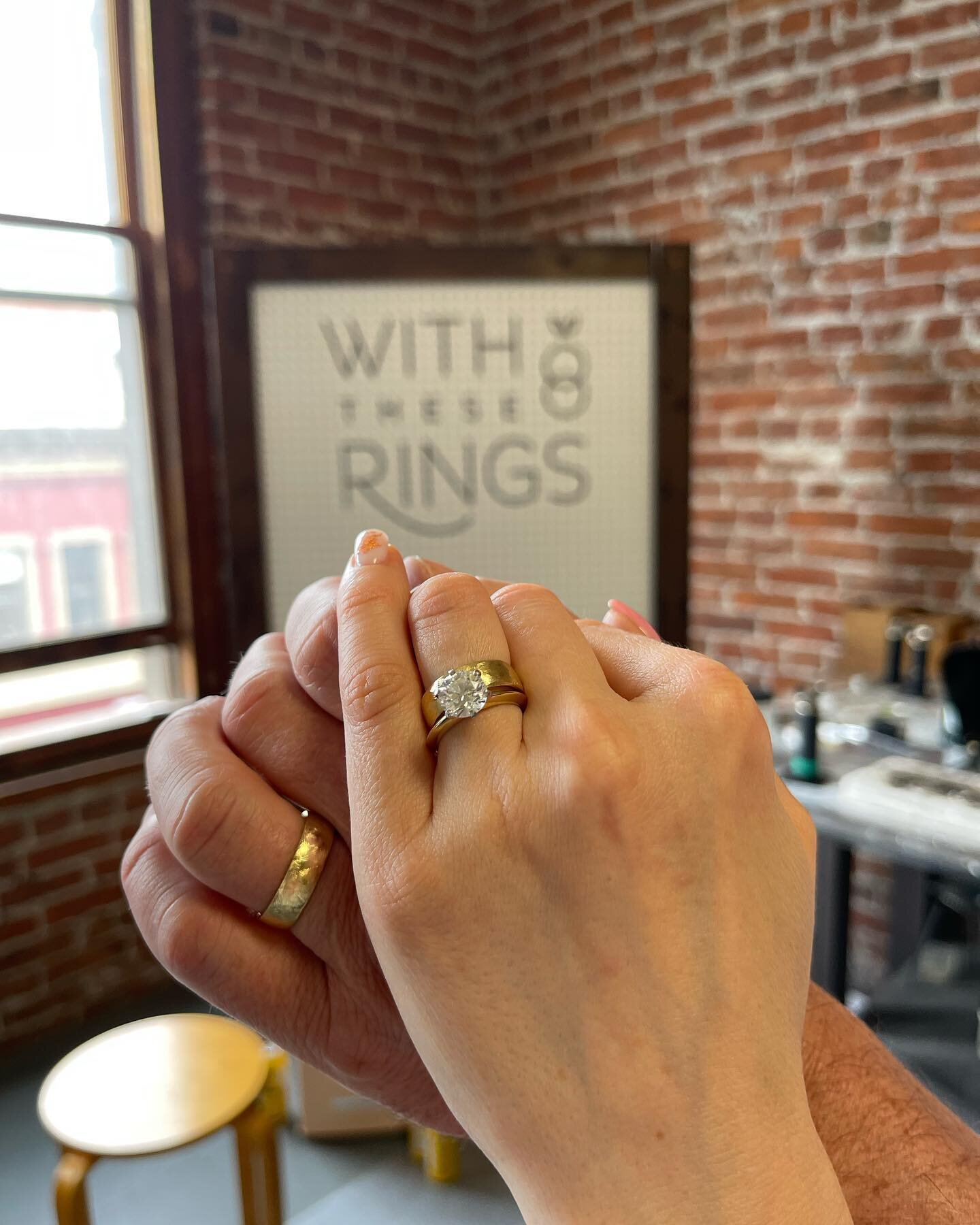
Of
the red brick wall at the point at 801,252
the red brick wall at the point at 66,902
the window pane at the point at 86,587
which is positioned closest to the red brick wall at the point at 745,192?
the red brick wall at the point at 801,252

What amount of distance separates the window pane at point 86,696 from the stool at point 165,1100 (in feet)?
3.36

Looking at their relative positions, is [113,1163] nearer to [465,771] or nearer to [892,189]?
[465,771]

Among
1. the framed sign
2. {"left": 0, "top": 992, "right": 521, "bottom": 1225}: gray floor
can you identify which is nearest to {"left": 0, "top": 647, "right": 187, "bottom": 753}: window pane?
the framed sign

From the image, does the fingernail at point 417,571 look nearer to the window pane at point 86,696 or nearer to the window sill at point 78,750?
the window sill at point 78,750

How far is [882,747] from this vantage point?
1.77m

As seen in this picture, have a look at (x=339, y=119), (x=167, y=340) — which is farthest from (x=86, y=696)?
(x=339, y=119)

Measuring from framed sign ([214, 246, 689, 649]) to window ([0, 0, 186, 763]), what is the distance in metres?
0.77

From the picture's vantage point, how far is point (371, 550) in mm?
564

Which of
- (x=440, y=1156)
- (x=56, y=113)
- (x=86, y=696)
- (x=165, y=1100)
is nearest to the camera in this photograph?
(x=165, y=1100)

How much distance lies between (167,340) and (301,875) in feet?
7.56

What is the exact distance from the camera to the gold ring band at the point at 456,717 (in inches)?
17.1

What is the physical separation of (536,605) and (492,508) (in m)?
1.56

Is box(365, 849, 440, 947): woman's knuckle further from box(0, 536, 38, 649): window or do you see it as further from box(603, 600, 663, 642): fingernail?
box(0, 536, 38, 649): window

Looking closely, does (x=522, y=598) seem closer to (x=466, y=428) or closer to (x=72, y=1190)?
(x=72, y=1190)
